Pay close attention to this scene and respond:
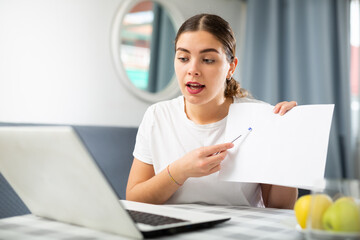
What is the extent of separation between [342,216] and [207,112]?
97 centimetres

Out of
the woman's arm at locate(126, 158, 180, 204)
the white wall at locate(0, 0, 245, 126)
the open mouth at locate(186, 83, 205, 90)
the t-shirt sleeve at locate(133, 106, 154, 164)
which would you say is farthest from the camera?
the white wall at locate(0, 0, 245, 126)

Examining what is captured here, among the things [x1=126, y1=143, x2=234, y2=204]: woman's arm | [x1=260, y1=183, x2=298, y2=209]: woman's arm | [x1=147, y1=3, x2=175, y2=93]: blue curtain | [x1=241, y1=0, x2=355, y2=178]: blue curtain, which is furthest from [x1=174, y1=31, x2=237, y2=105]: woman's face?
[x1=241, y1=0, x2=355, y2=178]: blue curtain

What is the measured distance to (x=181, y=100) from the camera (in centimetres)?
159

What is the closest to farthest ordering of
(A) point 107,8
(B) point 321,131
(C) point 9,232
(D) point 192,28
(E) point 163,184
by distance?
(C) point 9,232
(B) point 321,131
(E) point 163,184
(D) point 192,28
(A) point 107,8

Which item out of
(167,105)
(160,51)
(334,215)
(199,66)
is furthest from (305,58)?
(334,215)

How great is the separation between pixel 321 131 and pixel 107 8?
2031 millimetres

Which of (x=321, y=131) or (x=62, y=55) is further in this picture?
(x=62, y=55)

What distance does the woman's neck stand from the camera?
1507 mm

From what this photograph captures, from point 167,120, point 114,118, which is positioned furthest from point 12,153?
point 114,118

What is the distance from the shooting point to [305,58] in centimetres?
321

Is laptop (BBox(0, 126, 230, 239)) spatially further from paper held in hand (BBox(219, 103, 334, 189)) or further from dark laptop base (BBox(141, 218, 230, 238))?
paper held in hand (BBox(219, 103, 334, 189))

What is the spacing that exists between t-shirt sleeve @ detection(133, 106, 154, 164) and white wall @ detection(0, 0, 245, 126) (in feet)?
3.65

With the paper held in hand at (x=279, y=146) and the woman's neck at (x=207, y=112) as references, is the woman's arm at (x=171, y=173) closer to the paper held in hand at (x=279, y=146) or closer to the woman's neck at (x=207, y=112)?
the paper held in hand at (x=279, y=146)

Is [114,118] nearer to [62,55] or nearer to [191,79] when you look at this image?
[62,55]
